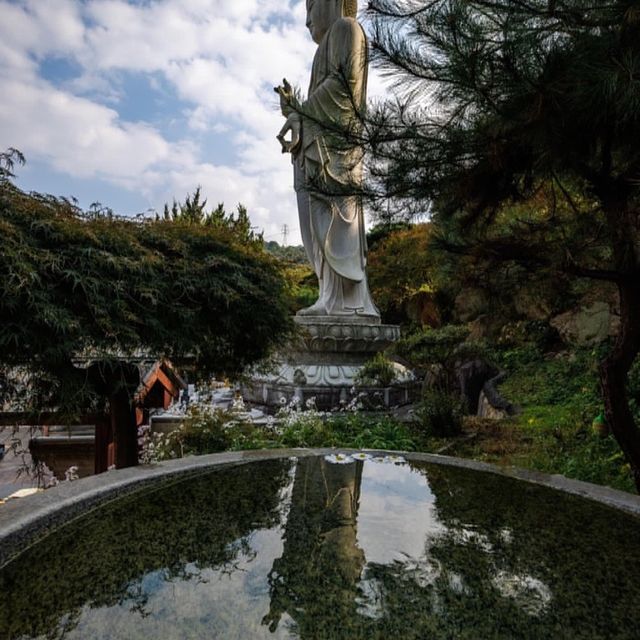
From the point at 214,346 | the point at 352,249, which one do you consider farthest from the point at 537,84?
the point at 352,249

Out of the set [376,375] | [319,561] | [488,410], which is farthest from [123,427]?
[488,410]

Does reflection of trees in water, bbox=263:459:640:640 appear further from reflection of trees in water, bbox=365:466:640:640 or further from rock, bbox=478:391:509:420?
rock, bbox=478:391:509:420

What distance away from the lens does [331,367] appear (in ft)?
19.7

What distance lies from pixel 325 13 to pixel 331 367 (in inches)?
199

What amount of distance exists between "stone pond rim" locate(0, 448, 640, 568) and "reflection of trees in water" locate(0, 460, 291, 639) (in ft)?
0.17

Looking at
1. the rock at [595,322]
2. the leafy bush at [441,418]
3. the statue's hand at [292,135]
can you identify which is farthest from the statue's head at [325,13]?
the leafy bush at [441,418]

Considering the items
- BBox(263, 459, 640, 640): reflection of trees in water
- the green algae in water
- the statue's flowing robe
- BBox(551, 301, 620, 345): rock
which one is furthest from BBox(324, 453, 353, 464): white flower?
the statue's flowing robe

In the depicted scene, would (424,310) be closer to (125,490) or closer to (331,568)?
(125,490)

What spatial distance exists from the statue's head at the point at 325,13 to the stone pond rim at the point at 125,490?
6.36 meters

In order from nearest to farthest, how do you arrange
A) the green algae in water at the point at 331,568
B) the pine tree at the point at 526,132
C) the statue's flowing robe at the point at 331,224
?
the green algae in water at the point at 331,568 < the pine tree at the point at 526,132 < the statue's flowing robe at the point at 331,224

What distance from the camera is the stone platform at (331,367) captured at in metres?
5.78

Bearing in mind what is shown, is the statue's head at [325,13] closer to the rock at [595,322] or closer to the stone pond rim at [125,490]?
the rock at [595,322]

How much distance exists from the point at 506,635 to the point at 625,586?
56 centimetres

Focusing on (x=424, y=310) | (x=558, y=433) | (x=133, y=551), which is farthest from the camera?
(x=424, y=310)
